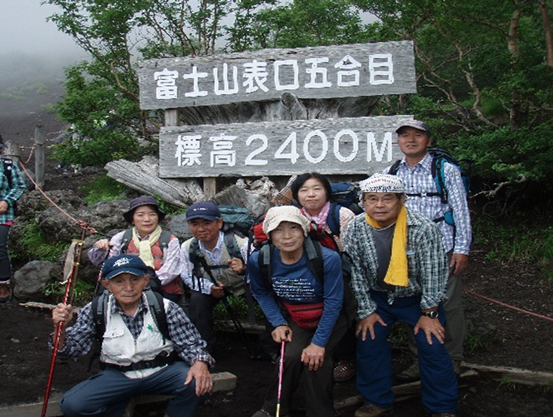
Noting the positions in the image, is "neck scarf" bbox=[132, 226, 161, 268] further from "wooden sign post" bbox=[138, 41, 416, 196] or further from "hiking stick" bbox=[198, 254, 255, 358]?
"wooden sign post" bbox=[138, 41, 416, 196]

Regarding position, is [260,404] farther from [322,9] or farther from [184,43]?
[322,9]

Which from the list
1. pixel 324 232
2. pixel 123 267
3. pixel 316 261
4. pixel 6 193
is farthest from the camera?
pixel 6 193

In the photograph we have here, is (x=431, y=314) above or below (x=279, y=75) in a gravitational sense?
below

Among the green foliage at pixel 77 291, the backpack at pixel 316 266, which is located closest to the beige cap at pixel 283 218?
the backpack at pixel 316 266

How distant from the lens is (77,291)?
20.4 ft

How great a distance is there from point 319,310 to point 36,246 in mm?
5354

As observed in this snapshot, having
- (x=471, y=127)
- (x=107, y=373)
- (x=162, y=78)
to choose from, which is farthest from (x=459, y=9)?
(x=107, y=373)

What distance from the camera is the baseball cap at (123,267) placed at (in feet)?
10.5

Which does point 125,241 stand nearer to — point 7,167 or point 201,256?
point 201,256

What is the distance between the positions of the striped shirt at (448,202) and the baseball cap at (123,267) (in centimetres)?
211

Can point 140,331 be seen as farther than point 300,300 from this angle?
No

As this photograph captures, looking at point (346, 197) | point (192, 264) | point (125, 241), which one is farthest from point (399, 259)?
point (125, 241)

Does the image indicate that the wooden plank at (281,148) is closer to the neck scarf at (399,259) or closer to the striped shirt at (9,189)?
the striped shirt at (9,189)

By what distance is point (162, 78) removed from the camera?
696 cm
